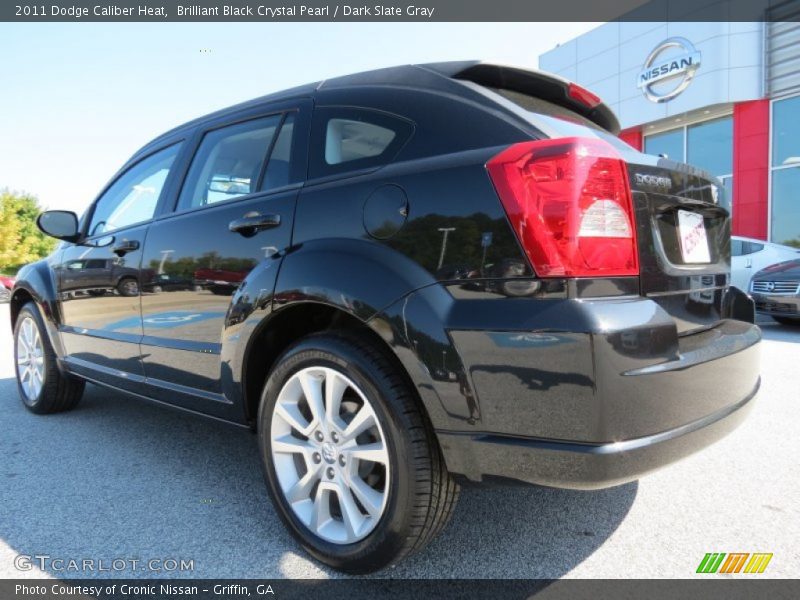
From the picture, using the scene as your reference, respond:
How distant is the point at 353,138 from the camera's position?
2139mm

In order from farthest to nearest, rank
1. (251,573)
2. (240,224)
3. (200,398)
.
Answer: (200,398) < (240,224) < (251,573)

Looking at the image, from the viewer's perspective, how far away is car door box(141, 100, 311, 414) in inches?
89.2

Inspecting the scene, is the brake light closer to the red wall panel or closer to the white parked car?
the white parked car

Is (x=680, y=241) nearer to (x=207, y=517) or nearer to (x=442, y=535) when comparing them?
(x=442, y=535)

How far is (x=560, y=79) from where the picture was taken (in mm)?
2234

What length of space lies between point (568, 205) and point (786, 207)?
16.5m

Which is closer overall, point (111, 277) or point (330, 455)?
point (330, 455)

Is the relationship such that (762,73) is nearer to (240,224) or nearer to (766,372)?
(766,372)

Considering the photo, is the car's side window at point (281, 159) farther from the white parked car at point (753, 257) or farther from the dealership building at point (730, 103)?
the dealership building at point (730, 103)

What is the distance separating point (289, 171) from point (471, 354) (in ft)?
3.82

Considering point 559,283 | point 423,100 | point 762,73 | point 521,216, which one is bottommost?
point 559,283

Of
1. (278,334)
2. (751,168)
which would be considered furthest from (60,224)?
(751,168)

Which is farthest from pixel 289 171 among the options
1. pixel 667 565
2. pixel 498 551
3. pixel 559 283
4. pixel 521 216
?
pixel 667 565

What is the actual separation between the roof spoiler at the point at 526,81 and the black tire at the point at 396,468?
102cm
